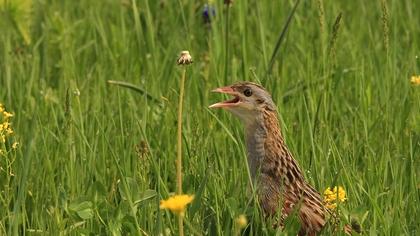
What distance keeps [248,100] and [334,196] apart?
0.78 metres

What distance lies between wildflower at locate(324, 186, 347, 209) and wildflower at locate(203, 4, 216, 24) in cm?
258

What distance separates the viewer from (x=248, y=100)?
490cm

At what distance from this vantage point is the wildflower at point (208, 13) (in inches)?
269

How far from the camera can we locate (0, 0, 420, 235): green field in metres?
4.54

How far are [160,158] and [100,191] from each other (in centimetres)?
62

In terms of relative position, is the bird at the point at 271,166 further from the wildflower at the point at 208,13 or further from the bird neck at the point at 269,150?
the wildflower at the point at 208,13

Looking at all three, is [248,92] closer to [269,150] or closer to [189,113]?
[269,150]

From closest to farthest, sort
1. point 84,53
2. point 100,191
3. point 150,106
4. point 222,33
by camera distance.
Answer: point 100,191 < point 150,106 < point 222,33 < point 84,53

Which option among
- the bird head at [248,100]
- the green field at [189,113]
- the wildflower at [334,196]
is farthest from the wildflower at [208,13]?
the wildflower at [334,196]

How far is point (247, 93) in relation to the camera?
16.1 feet

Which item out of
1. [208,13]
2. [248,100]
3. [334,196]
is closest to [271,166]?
[248,100]

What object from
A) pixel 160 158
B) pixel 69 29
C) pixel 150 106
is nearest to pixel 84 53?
pixel 69 29

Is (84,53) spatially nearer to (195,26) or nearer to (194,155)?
(195,26)

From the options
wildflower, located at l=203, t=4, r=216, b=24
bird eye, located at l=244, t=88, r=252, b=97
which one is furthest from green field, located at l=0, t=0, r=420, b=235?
bird eye, located at l=244, t=88, r=252, b=97
